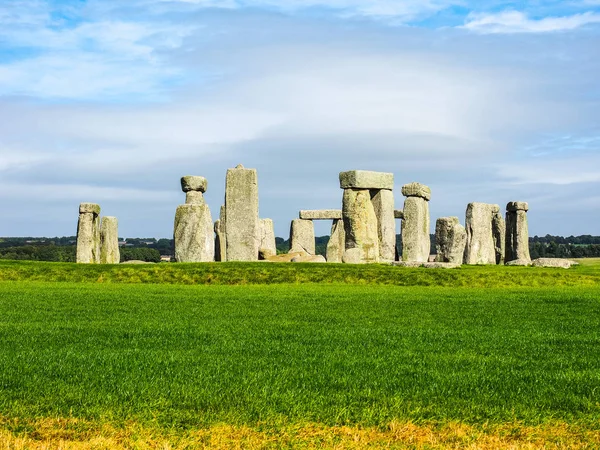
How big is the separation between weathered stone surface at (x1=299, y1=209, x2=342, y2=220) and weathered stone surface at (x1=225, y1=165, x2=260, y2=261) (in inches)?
424

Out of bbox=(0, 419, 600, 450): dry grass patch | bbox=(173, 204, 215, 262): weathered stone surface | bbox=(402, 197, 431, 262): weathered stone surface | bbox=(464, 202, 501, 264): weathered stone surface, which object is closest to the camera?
bbox=(0, 419, 600, 450): dry grass patch

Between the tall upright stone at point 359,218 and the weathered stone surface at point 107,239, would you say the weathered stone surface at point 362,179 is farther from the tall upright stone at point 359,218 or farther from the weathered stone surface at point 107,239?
the weathered stone surface at point 107,239

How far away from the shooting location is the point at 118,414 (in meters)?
6.73

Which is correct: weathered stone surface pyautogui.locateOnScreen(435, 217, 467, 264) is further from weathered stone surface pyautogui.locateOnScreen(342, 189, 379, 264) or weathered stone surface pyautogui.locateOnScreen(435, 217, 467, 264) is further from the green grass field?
the green grass field

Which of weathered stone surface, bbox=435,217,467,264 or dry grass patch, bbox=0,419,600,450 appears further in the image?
weathered stone surface, bbox=435,217,467,264

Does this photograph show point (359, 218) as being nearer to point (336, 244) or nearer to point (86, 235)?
point (336, 244)

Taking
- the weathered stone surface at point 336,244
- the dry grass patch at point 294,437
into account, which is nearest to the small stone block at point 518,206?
the weathered stone surface at point 336,244

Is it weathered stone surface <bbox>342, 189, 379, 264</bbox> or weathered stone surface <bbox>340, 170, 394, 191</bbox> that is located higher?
weathered stone surface <bbox>340, 170, 394, 191</bbox>

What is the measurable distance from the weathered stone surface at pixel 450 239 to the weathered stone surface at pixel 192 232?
9.03m

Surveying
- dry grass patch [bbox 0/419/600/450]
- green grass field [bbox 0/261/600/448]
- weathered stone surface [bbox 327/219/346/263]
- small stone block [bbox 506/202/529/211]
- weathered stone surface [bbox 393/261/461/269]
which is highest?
small stone block [bbox 506/202/529/211]

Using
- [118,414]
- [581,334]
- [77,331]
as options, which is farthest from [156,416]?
[581,334]

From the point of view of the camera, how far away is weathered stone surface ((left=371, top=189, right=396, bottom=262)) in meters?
31.8

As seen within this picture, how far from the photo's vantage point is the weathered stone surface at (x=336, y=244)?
1427 inches

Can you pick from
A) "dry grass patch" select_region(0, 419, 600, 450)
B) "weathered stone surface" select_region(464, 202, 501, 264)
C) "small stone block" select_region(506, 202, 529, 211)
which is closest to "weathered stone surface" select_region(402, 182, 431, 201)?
"weathered stone surface" select_region(464, 202, 501, 264)
